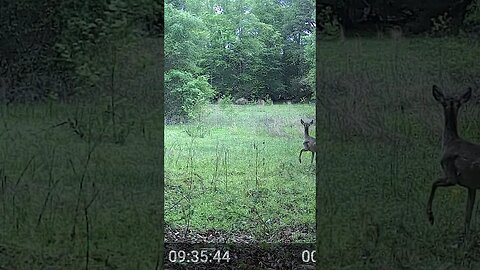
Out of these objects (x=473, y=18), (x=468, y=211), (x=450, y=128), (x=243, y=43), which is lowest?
(x=468, y=211)

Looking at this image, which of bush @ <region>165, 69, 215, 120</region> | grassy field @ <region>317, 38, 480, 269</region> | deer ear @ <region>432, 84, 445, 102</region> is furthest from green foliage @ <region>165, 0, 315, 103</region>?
deer ear @ <region>432, 84, 445, 102</region>

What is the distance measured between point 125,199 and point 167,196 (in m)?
0.19

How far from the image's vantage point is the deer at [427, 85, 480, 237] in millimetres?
3238

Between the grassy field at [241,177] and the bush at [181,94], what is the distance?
0.19 feet

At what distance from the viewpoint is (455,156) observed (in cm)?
325

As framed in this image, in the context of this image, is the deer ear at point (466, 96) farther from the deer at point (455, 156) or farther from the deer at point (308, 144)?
the deer at point (308, 144)

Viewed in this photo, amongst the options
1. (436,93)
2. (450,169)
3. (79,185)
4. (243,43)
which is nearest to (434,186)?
(450,169)

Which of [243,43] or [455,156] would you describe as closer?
[455,156]

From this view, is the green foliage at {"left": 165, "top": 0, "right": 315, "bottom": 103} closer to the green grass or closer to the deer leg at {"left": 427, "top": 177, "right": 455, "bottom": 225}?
the green grass

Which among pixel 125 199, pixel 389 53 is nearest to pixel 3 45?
pixel 125 199

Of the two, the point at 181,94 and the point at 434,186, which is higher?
the point at 181,94

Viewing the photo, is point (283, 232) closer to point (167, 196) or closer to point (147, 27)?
point (167, 196)

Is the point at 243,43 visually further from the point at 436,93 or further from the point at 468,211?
the point at 468,211

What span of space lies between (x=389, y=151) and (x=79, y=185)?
4.56 ft
